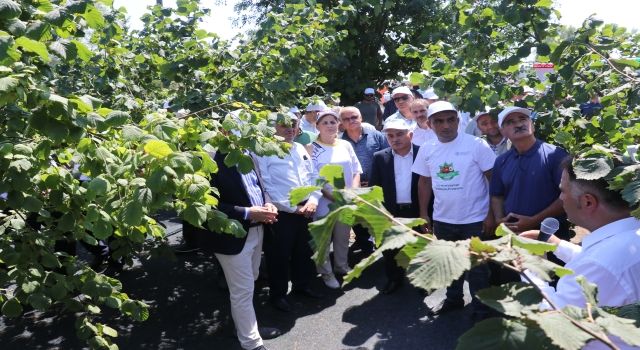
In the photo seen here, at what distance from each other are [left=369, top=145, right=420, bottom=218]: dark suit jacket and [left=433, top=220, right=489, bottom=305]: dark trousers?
505 mm

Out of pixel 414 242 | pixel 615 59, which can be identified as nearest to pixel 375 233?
pixel 414 242

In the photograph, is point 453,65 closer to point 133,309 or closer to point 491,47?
point 491,47

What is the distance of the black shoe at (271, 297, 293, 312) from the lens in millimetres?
4484

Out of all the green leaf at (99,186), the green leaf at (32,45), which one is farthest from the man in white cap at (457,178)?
the green leaf at (32,45)

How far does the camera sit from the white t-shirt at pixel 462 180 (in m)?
3.89

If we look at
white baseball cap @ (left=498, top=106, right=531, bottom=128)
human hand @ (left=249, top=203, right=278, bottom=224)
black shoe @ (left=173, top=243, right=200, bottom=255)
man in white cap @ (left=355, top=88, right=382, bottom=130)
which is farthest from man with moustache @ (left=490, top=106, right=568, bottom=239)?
man in white cap @ (left=355, top=88, right=382, bottom=130)

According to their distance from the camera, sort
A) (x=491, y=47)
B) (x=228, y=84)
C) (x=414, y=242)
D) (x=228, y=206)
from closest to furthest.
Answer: (x=414, y=242) → (x=491, y=47) → (x=228, y=206) → (x=228, y=84)

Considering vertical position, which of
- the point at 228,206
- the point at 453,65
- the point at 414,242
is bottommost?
the point at 414,242

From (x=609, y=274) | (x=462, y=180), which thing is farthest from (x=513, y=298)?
(x=462, y=180)

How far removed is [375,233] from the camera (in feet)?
3.17

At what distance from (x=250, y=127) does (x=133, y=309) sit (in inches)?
44.5

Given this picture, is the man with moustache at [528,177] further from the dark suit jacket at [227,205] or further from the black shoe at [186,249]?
the black shoe at [186,249]

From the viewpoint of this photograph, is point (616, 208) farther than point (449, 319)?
No

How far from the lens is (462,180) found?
12.8ft
